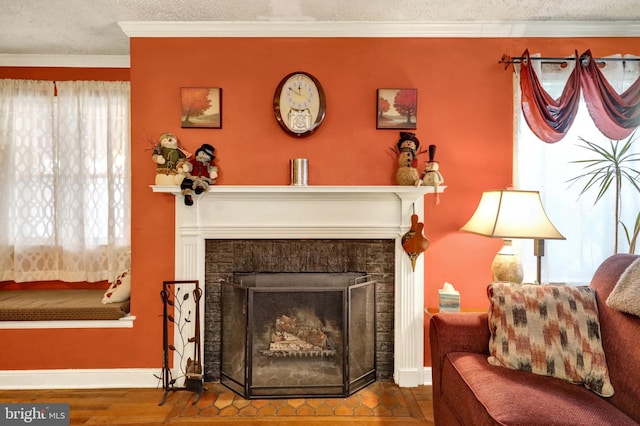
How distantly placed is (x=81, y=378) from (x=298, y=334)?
1518mm

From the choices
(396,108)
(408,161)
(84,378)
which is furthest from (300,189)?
(84,378)

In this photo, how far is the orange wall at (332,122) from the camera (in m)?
2.50

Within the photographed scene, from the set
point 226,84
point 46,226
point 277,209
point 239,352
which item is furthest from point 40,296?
point 226,84

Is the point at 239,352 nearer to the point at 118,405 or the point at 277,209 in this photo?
the point at 118,405

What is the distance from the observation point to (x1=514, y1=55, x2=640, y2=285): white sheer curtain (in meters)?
2.51

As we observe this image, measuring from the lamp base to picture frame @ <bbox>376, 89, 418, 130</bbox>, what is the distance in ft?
3.44

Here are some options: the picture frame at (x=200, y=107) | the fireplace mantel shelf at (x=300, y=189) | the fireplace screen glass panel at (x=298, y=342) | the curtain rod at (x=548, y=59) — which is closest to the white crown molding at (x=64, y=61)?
the picture frame at (x=200, y=107)

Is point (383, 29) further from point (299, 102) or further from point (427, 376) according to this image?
point (427, 376)

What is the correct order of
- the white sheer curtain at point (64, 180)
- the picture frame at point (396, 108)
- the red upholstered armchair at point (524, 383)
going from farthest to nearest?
the white sheer curtain at point (64, 180), the picture frame at point (396, 108), the red upholstered armchair at point (524, 383)

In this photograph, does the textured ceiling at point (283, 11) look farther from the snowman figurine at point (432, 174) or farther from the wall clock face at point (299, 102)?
the snowman figurine at point (432, 174)

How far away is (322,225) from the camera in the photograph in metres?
2.46

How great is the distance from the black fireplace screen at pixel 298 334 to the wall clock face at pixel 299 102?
3.36ft

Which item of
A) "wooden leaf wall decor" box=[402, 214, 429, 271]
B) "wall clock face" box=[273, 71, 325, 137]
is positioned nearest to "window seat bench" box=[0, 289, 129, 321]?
"wall clock face" box=[273, 71, 325, 137]

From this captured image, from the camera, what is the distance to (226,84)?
2508mm
